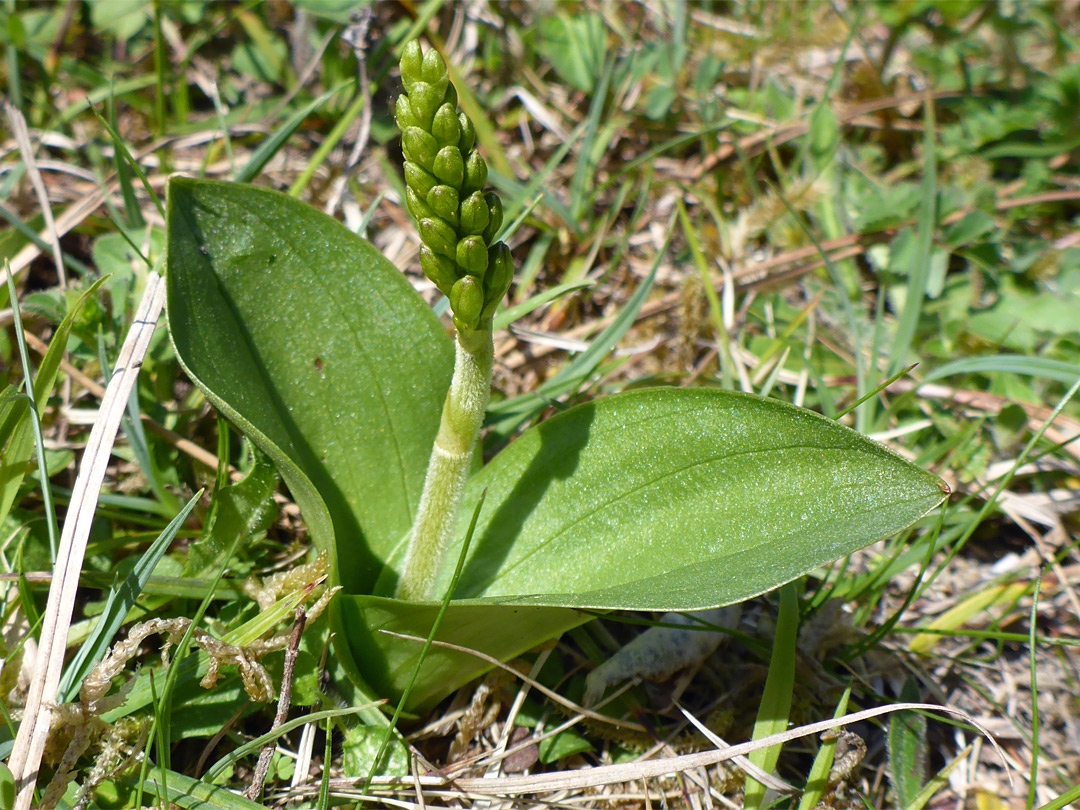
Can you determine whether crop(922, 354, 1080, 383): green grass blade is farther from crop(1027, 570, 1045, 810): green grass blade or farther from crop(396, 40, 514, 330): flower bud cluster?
crop(396, 40, 514, 330): flower bud cluster

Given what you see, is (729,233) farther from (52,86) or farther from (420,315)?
(52,86)

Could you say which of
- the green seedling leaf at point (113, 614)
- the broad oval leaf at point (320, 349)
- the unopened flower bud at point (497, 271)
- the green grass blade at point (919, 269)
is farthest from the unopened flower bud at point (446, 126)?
the green grass blade at point (919, 269)

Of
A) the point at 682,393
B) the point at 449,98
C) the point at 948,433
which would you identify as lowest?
the point at 948,433

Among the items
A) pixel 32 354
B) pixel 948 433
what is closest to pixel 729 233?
pixel 948 433

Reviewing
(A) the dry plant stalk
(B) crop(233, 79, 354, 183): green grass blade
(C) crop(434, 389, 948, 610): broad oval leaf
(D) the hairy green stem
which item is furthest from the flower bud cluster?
(B) crop(233, 79, 354, 183): green grass blade

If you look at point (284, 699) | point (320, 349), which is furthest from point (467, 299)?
point (284, 699)

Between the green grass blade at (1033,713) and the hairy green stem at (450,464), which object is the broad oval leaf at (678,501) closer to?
the hairy green stem at (450,464)

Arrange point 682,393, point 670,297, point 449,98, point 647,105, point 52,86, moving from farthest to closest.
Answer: point 647,105 → point 52,86 → point 670,297 → point 682,393 → point 449,98

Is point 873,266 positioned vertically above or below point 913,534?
above
